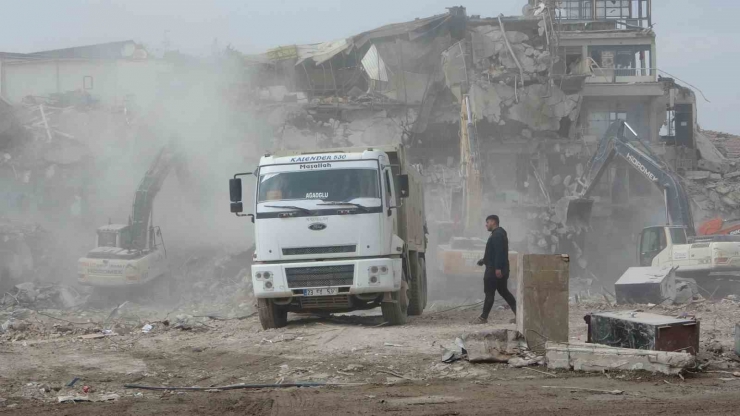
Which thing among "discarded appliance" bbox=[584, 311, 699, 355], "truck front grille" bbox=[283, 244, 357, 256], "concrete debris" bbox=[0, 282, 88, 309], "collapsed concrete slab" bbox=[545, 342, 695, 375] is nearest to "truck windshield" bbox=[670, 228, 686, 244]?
"truck front grille" bbox=[283, 244, 357, 256]

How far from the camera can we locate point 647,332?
8.85 meters

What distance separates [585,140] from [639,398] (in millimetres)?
34375

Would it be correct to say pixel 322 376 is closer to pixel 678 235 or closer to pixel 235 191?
pixel 235 191

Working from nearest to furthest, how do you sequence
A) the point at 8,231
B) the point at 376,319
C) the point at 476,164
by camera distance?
the point at 376,319, the point at 476,164, the point at 8,231

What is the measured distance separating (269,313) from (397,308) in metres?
1.98

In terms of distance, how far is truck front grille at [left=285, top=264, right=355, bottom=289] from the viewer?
12.5m

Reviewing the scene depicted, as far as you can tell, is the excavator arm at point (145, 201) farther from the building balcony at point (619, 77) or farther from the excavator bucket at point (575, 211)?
the building balcony at point (619, 77)

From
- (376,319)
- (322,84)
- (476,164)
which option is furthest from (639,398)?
(322,84)

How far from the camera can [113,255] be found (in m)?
24.9

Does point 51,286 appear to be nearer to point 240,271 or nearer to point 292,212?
point 240,271

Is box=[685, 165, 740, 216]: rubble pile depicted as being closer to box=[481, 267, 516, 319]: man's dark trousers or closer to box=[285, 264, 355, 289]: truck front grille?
box=[481, 267, 516, 319]: man's dark trousers

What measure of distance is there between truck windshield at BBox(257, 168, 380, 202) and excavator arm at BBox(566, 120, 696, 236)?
12.5m

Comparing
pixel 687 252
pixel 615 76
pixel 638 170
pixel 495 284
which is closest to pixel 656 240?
pixel 687 252

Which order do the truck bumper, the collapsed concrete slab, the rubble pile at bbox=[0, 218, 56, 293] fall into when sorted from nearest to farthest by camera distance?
the collapsed concrete slab, the truck bumper, the rubble pile at bbox=[0, 218, 56, 293]
